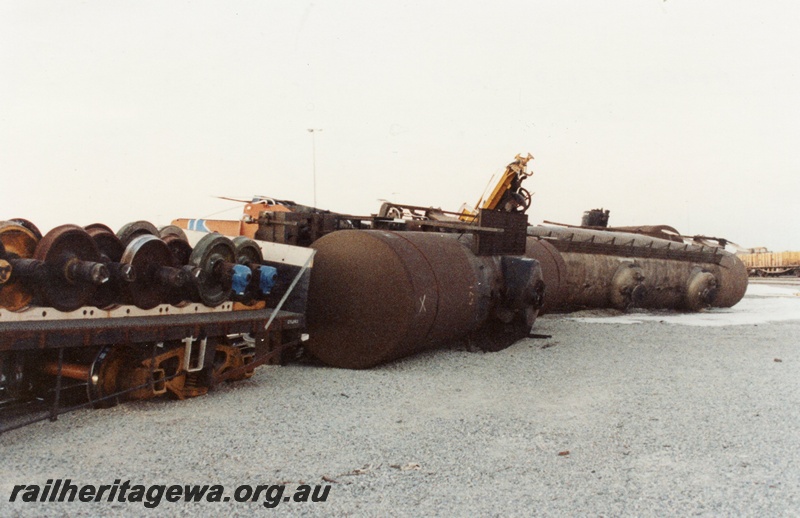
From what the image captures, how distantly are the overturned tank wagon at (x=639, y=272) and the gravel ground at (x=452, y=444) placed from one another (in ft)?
29.2

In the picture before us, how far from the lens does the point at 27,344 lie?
5.03m

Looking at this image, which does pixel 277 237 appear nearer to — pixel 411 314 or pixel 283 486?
pixel 411 314

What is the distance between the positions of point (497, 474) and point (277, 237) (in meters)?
7.09

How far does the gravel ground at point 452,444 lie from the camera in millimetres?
4441

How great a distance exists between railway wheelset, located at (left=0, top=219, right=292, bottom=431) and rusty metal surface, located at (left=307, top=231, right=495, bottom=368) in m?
0.88

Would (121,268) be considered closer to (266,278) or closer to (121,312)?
(121,312)

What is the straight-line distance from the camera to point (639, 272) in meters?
18.5

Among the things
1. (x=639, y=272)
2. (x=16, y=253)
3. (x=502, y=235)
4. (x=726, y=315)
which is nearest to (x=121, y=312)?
(x=16, y=253)

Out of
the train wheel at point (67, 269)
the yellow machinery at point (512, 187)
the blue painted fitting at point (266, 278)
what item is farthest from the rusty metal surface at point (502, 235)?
the train wheel at point (67, 269)

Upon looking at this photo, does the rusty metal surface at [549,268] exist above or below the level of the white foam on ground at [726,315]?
above

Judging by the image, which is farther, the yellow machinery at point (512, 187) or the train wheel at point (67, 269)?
the yellow machinery at point (512, 187)

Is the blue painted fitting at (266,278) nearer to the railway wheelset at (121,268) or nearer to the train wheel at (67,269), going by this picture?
the railway wheelset at (121,268)

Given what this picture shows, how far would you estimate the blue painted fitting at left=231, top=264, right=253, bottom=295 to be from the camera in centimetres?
716

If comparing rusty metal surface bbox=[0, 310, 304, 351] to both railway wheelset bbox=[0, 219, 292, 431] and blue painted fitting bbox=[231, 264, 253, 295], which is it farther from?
blue painted fitting bbox=[231, 264, 253, 295]
